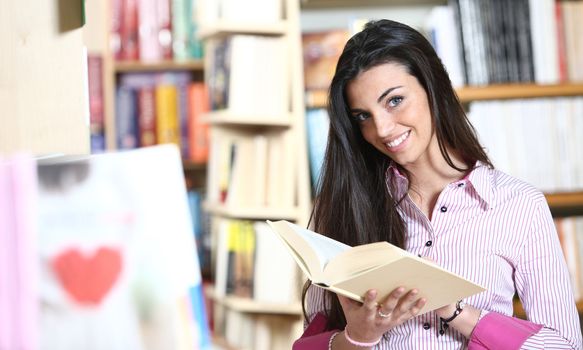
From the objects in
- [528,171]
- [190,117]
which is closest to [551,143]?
[528,171]

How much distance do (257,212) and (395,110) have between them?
1.13 metres

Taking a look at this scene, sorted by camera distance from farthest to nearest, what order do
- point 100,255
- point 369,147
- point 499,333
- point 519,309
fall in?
point 519,309, point 369,147, point 499,333, point 100,255

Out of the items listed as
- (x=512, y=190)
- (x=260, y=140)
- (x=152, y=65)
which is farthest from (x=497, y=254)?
(x=152, y=65)

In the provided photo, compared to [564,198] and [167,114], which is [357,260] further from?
[167,114]

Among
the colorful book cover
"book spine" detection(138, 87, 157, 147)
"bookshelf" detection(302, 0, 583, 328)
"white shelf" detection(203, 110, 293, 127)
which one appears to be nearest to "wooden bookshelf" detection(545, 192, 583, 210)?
"bookshelf" detection(302, 0, 583, 328)

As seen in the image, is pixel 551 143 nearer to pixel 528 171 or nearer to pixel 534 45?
pixel 528 171

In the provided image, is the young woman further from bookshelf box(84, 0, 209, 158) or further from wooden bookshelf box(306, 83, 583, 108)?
bookshelf box(84, 0, 209, 158)

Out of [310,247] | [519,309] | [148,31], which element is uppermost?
[148,31]

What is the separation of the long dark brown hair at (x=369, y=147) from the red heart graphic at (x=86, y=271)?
857mm

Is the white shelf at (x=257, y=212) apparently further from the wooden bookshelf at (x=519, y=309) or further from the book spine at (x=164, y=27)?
the book spine at (x=164, y=27)

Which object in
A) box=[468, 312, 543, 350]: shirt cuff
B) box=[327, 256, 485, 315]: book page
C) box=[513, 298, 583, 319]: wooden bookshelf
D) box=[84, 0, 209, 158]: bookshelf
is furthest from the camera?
box=[84, 0, 209, 158]: bookshelf

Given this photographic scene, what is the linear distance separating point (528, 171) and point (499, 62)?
33cm

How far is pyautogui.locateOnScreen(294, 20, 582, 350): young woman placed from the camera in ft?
4.51

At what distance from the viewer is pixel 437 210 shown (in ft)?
4.74
